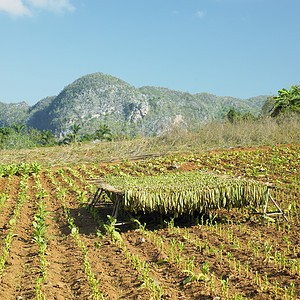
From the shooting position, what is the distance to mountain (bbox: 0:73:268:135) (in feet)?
279

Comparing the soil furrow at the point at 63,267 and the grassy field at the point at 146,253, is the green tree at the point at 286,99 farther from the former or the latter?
the soil furrow at the point at 63,267

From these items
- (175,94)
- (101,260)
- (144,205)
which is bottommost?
(101,260)

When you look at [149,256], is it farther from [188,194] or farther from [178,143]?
[178,143]

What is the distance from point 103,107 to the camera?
90.0 m

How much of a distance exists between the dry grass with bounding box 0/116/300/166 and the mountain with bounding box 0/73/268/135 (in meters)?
62.7

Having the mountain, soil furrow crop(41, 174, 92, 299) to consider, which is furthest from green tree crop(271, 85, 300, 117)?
the mountain

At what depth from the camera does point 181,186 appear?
5199 mm

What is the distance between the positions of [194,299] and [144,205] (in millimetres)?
2003

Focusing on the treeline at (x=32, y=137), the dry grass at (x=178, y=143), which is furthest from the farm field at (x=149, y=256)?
the treeline at (x=32, y=137)

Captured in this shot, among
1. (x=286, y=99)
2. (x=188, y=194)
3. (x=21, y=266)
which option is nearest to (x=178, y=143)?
(x=188, y=194)

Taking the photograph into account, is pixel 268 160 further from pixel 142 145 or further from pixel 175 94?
pixel 175 94

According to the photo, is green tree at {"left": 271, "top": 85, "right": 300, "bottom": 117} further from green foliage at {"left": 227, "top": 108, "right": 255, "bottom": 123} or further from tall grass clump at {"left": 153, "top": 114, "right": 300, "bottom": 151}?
tall grass clump at {"left": 153, "top": 114, "right": 300, "bottom": 151}

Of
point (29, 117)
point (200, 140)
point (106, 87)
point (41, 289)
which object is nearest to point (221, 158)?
point (200, 140)

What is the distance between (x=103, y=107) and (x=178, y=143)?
76858 mm
